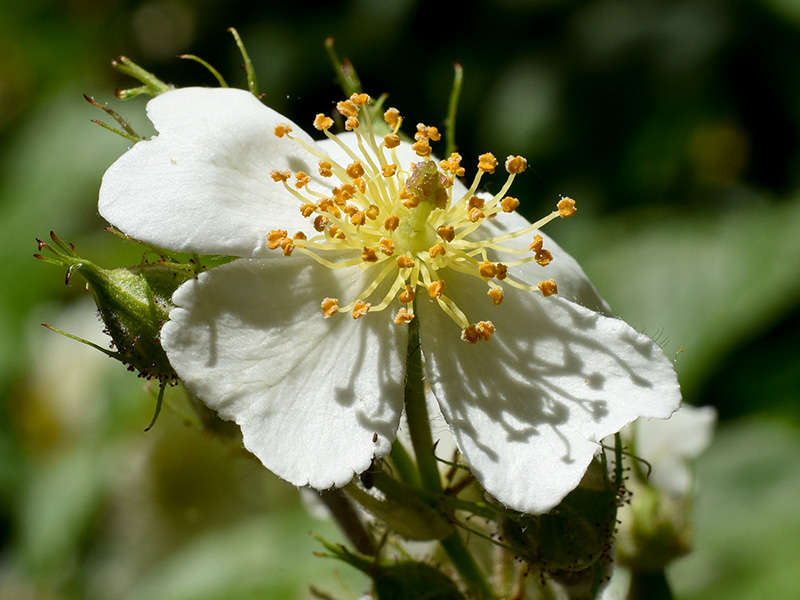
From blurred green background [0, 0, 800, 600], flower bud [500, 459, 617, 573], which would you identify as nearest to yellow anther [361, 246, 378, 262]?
flower bud [500, 459, 617, 573]

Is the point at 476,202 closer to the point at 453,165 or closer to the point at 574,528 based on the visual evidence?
the point at 453,165

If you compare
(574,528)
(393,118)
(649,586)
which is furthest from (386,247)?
(649,586)

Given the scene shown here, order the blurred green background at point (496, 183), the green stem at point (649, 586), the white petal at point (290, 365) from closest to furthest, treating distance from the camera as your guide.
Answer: the white petal at point (290, 365) → the green stem at point (649, 586) → the blurred green background at point (496, 183)

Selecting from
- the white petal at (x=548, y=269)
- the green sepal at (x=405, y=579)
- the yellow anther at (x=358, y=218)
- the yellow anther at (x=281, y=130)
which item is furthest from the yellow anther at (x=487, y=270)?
the green sepal at (x=405, y=579)

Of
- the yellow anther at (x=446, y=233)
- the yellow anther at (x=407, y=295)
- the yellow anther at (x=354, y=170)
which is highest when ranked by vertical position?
the yellow anther at (x=354, y=170)

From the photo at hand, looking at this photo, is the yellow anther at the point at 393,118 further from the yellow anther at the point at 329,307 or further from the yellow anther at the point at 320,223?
the yellow anther at the point at 329,307

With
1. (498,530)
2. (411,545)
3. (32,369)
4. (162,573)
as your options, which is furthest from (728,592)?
(32,369)

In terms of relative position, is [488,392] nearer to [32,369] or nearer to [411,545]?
[411,545]
